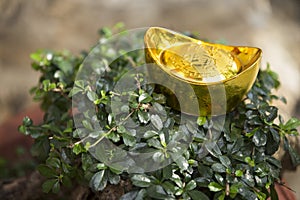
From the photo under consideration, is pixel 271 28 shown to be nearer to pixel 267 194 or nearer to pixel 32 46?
pixel 32 46

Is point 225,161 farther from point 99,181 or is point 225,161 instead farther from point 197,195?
point 99,181

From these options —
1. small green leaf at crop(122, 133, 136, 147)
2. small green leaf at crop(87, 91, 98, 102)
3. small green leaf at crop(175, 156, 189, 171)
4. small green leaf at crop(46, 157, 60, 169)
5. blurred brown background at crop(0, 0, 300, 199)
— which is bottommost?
blurred brown background at crop(0, 0, 300, 199)

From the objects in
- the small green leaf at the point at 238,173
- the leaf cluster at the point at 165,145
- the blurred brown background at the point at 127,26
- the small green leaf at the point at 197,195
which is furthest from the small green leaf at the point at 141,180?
the blurred brown background at the point at 127,26

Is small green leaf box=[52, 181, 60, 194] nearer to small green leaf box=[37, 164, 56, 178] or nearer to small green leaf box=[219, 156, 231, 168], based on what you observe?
small green leaf box=[37, 164, 56, 178]

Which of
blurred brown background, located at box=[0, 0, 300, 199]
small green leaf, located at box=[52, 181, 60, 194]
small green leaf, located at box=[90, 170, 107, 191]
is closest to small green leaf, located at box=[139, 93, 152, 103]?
small green leaf, located at box=[90, 170, 107, 191]

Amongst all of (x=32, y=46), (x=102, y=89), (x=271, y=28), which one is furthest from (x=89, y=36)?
(x=102, y=89)
